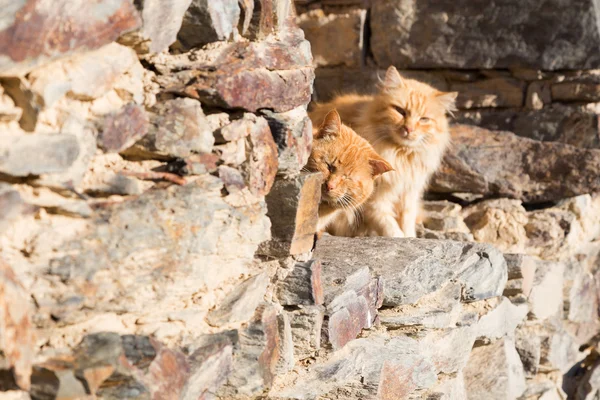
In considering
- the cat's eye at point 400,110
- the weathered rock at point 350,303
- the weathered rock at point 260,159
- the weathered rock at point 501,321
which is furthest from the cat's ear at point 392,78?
the weathered rock at point 260,159

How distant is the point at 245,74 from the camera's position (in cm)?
198

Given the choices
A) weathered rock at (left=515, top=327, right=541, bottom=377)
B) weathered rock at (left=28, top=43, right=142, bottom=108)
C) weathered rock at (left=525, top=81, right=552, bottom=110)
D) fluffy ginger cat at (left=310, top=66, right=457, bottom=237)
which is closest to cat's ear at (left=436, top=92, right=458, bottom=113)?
fluffy ginger cat at (left=310, top=66, right=457, bottom=237)

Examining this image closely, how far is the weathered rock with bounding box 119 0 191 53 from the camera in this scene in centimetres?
167

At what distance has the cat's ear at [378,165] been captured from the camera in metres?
3.51

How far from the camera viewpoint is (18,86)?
1.43 m

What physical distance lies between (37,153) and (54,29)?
0.76 ft

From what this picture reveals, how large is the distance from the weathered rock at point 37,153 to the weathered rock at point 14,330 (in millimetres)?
170

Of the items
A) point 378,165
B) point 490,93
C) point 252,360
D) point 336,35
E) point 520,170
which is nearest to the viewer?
point 252,360

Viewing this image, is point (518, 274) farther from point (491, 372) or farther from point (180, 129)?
point (180, 129)

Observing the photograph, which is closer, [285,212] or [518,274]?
[285,212]

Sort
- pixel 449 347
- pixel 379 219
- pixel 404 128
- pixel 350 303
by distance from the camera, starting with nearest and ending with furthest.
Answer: pixel 350 303 → pixel 449 347 → pixel 379 219 → pixel 404 128

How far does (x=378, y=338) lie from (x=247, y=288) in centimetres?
87

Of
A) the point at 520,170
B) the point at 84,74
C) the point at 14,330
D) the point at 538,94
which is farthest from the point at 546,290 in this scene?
the point at 14,330

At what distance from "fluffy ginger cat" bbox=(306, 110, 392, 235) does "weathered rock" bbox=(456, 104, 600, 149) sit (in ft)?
5.24
